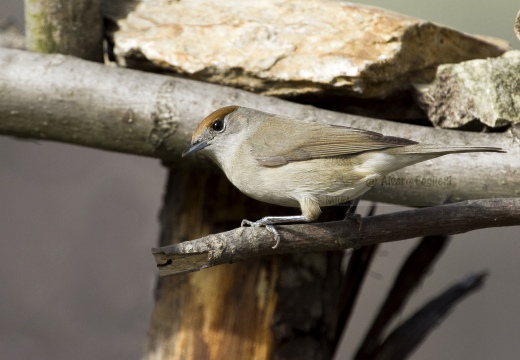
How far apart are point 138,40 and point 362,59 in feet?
3.87

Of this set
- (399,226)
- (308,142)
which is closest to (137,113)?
(308,142)

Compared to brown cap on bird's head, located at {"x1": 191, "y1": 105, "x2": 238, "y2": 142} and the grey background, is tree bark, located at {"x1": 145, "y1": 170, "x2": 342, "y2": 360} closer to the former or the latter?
brown cap on bird's head, located at {"x1": 191, "y1": 105, "x2": 238, "y2": 142}

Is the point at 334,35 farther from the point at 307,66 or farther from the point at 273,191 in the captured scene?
the point at 273,191

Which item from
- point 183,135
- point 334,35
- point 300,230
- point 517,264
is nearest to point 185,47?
point 183,135

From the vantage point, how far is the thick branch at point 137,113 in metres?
3.37

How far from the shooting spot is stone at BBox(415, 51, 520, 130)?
3389 mm

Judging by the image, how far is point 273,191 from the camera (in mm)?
3080

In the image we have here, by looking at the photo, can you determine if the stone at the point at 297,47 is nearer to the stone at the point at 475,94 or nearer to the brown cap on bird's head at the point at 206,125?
the stone at the point at 475,94

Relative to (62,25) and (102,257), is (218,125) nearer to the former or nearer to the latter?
(62,25)

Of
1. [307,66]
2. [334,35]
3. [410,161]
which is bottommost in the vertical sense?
[410,161]

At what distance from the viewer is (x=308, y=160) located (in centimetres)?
316

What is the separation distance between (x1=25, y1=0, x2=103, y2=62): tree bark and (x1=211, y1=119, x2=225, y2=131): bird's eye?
99 cm

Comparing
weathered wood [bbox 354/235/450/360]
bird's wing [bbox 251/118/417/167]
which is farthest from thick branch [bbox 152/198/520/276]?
weathered wood [bbox 354/235/450/360]

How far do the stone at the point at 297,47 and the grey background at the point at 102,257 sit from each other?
6.73ft
